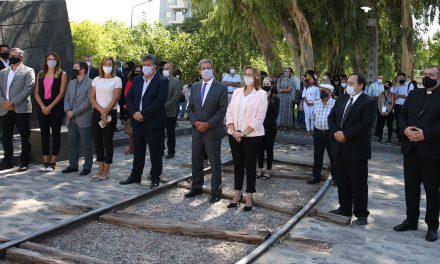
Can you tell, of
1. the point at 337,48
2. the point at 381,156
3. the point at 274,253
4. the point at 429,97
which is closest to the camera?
the point at 274,253

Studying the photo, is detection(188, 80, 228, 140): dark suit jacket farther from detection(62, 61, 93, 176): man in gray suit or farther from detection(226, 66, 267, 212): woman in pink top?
detection(62, 61, 93, 176): man in gray suit

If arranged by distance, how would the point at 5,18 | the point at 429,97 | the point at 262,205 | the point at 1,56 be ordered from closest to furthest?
the point at 429,97, the point at 262,205, the point at 1,56, the point at 5,18

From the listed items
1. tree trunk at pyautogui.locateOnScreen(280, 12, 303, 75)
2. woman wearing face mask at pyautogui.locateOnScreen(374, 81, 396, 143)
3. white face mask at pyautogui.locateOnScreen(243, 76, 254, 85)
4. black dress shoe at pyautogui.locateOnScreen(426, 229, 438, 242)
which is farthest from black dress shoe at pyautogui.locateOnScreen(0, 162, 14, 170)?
tree trunk at pyautogui.locateOnScreen(280, 12, 303, 75)

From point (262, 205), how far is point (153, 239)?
6.51 feet

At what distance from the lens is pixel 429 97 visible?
578 cm

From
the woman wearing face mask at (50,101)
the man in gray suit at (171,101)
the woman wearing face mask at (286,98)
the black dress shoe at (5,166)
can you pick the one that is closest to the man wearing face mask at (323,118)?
the man in gray suit at (171,101)

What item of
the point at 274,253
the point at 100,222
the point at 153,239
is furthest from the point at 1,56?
the point at 274,253

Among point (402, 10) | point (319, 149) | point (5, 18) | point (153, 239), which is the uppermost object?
point (402, 10)

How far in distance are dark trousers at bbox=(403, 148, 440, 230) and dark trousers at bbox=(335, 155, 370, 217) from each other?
510 mm

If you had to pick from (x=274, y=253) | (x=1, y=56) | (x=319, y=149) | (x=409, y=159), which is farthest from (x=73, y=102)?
(x=409, y=159)

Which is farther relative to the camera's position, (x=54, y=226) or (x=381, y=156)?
(x=381, y=156)

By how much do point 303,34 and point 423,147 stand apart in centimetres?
1416

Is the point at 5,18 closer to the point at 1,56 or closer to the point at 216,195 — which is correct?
the point at 1,56

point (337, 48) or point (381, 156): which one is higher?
point (337, 48)
